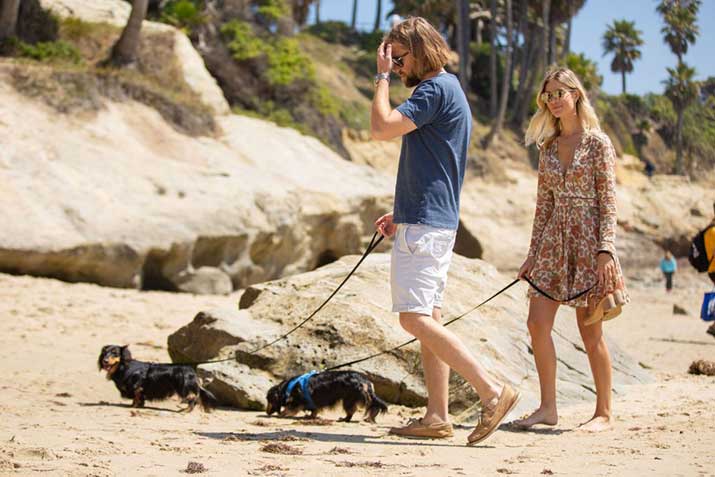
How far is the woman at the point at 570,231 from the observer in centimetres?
493

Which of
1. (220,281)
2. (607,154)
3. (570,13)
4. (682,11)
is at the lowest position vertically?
(220,281)

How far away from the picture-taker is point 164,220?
12.2 metres

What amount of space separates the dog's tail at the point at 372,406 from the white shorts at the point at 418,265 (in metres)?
1.18

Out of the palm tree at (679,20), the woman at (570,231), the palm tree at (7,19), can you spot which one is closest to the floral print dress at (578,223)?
the woman at (570,231)

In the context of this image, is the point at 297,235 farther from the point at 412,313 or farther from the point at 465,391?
the point at 412,313

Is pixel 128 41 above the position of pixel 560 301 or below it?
above

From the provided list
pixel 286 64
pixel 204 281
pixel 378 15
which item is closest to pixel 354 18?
pixel 378 15

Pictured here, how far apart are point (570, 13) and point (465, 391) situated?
3264 cm

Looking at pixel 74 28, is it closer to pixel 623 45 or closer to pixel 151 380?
pixel 151 380

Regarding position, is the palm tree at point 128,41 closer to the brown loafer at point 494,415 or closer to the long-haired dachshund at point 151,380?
the long-haired dachshund at point 151,380

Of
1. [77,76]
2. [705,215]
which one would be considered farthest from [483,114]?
[77,76]

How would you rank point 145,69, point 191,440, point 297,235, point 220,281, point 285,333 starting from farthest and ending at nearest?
point 145,69, point 297,235, point 220,281, point 285,333, point 191,440

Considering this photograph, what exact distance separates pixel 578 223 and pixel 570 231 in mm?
63

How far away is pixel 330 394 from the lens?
5.54 m
